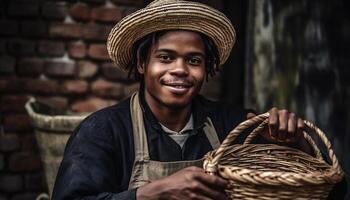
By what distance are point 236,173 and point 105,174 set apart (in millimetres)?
642

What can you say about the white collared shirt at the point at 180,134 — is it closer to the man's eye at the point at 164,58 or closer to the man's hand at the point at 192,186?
the man's eye at the point at 164,58

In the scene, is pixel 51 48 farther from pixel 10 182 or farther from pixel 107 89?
pixel 10 182

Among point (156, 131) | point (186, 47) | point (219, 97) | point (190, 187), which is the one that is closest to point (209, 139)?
point (156, 131)

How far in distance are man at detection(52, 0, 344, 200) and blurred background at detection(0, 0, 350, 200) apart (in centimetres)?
101

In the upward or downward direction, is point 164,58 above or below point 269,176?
above

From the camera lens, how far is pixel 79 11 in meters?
3.82

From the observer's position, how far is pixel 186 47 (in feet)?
8.31

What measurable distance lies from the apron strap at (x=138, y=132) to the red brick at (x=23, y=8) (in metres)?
1.39

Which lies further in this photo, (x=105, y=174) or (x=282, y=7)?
(x=282, y=7)

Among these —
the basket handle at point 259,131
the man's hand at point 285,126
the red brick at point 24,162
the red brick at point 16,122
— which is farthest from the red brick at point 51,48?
the man's hand at point 285,126

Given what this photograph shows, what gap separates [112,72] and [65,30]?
1.36ft

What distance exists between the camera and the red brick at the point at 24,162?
379cm

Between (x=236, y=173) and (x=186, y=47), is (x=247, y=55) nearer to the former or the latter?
(x=186, y=47)

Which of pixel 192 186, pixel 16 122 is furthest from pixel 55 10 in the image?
pixel 192 186
